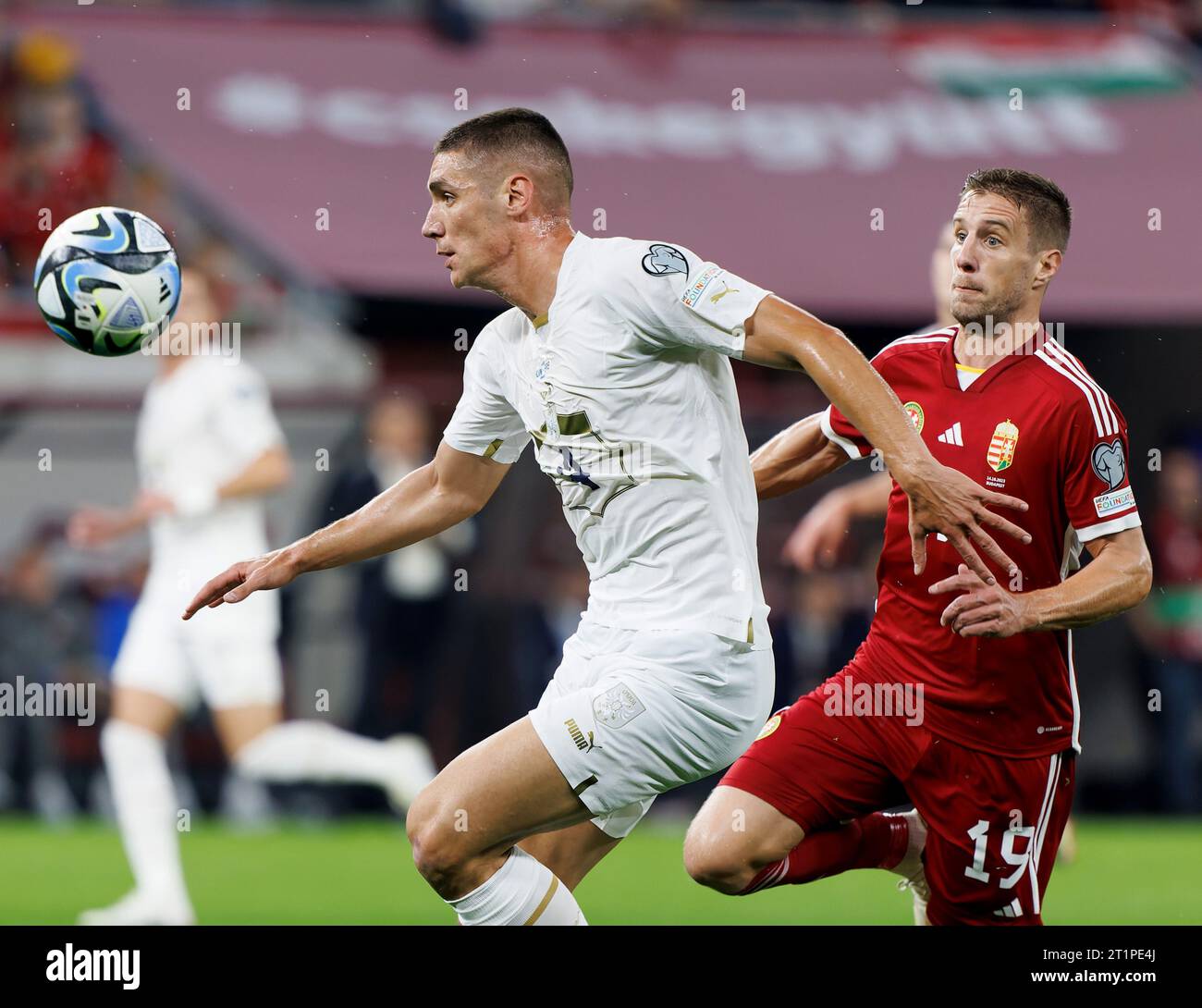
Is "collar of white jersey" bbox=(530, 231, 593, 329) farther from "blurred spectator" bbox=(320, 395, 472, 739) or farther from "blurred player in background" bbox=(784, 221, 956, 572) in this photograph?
"blurred spectator" bbox=(320, 395, 472, 739)

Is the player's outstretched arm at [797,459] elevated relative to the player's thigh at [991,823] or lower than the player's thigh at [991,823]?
elevated

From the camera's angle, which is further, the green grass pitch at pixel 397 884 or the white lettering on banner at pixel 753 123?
the white lettering on banner at pixel 753 123

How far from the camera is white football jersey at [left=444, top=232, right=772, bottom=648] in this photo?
14.6ft

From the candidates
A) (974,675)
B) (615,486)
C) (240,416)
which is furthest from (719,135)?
(615,486)

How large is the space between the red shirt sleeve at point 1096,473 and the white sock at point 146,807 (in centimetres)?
387

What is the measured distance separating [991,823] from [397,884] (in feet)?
12.7

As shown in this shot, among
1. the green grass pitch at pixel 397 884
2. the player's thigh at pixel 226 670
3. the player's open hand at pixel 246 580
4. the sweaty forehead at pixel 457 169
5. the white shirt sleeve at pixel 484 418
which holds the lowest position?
the green grass pitch at pixel 397 884

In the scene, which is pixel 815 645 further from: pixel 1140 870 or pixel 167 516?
pixel 167 516

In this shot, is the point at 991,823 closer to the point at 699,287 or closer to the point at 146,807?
the point at 699,287

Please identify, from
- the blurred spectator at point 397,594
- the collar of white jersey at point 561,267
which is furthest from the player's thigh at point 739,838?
the blurred spectator at point 397,594

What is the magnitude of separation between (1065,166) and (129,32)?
6.20 metres

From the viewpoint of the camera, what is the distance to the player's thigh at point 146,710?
6949 mm

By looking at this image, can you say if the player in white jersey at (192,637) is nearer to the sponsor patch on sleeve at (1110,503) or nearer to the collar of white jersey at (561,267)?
the collar of white jersey at (561,267)

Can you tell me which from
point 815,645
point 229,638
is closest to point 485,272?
point 229,638
